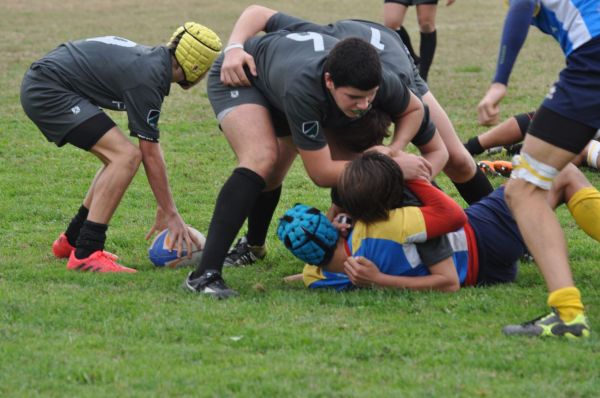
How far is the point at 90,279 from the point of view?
6.27 metres

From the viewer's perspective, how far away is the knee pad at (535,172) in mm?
4875

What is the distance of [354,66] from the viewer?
212 inches

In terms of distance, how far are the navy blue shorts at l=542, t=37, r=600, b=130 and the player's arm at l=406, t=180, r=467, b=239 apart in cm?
98

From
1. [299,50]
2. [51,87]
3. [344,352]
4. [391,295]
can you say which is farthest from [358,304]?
[51,87]

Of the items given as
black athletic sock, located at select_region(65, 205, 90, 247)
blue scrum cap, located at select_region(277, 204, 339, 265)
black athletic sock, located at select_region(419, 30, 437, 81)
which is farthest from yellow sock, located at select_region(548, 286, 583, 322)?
black athletic sock, located at select_region(419, 30, 437, 81)

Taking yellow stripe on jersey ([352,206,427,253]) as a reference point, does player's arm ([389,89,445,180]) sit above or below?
above

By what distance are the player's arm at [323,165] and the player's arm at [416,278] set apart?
0.44 m

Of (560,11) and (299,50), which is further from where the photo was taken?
(299,50)

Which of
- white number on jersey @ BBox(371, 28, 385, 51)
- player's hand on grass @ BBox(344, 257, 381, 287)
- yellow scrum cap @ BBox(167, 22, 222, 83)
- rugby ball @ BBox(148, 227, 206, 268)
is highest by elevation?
white number on jersey @ BBox(371, 28, 385, 51)

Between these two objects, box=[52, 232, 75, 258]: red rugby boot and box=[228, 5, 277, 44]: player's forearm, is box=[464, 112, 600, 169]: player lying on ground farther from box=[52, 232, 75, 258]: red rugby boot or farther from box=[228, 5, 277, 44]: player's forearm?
box=[52, 232, 75, 258]: red rugby boot

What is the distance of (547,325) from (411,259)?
40.9 inches

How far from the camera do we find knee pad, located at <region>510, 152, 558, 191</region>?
4.88 metres

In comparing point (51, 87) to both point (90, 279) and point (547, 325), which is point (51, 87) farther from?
point (547, 325)

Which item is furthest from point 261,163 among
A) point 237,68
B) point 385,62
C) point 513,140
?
point 513,140
